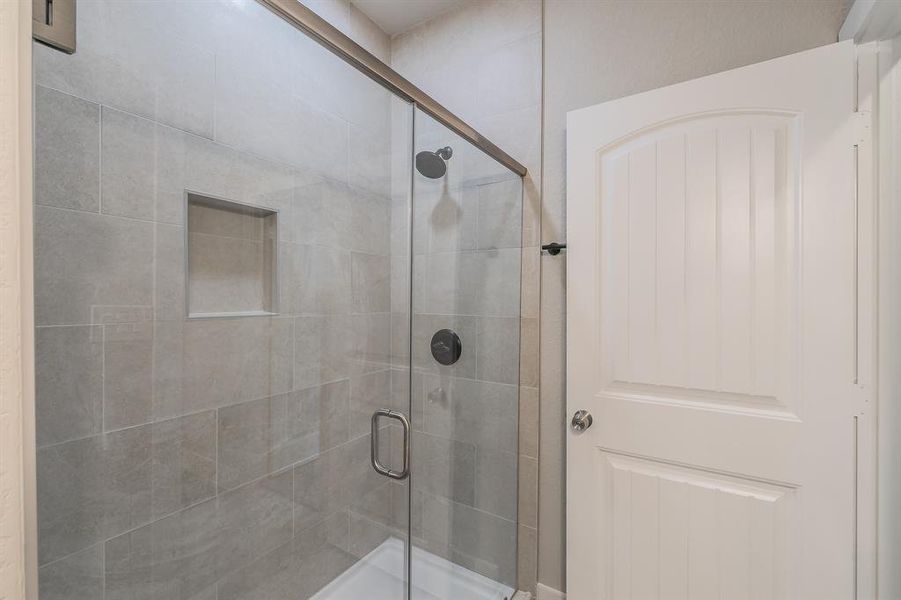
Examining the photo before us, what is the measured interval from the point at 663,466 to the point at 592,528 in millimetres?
316

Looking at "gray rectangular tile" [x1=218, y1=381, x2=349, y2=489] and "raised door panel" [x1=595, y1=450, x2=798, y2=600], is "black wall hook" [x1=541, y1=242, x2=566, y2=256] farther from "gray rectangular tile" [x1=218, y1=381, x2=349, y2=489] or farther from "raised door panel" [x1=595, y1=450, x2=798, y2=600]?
"gray rectangular tile" [x1=218, y1=381, x2=349, y2=489]

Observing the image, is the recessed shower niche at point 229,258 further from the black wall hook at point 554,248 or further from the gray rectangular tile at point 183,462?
the black wall hook at point 554,248

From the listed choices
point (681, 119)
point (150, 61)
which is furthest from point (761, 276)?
point (150, 61)

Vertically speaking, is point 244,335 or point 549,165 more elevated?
point 549,165

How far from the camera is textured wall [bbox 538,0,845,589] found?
1.19m

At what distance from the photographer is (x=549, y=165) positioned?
1538mm

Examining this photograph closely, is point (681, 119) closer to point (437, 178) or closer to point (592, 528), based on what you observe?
point (437, 178)

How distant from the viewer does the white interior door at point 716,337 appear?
1.05 metres

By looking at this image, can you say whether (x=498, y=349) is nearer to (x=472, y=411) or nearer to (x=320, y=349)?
(x=472, y=411)

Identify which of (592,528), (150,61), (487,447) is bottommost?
(592,528)

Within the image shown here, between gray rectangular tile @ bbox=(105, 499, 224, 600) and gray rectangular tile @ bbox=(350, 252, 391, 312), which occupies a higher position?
gray rectangular tile @ bbox=(350, 252, 391, 312)

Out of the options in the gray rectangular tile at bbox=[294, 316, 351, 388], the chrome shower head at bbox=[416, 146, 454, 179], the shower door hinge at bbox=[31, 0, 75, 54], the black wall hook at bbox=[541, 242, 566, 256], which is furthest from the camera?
the black wall hook at bbox=[541, 242, 566, 256]

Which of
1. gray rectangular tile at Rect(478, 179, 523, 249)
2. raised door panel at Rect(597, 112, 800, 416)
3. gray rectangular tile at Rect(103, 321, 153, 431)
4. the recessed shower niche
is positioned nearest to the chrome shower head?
gray rectangular tile at Rect(478, 179, 523, 249)

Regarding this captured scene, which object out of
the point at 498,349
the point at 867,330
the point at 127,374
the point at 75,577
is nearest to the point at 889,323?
the point at 867,330
